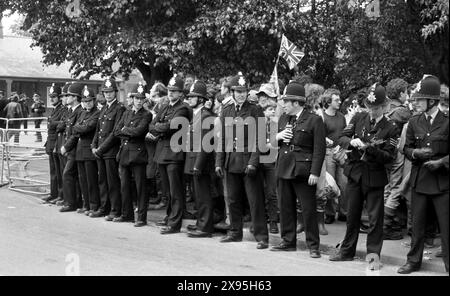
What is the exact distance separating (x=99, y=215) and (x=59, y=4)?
7.58m

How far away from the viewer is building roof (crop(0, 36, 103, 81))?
1597 inches

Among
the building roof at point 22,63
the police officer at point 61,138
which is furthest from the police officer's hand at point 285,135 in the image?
the building roof at point 22,63

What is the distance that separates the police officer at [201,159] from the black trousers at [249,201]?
1.60 ft

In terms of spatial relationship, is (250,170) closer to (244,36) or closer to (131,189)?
(131,189)

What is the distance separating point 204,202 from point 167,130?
3.90ft

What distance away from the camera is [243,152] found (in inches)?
351

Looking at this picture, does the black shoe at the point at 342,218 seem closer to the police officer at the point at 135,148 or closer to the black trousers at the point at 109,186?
the police officer at the point at 135,148

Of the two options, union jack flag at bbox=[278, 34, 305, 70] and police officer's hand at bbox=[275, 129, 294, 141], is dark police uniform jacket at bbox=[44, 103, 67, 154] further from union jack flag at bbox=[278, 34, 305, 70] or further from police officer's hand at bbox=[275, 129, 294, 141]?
police officer's hand at bbox=[275, 129, 294, 141]

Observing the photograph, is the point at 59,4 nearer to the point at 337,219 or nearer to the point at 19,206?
the point at 19,206

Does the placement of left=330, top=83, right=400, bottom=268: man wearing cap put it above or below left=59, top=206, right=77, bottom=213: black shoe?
above

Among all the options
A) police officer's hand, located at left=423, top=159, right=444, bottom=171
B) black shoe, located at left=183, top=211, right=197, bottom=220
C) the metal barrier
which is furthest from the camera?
the metal barrier

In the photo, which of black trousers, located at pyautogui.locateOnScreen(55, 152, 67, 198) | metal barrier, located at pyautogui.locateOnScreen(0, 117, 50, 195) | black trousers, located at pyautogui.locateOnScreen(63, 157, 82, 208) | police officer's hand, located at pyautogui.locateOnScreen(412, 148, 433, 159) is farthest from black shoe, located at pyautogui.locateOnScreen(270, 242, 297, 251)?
metal barrier, located at pyautogui.locateOnScreen(0, 117, 50, 195)

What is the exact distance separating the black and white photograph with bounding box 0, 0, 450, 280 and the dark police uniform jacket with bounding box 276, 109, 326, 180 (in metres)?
0.02

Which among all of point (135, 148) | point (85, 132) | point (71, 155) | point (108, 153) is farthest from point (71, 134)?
point (135, 148)
